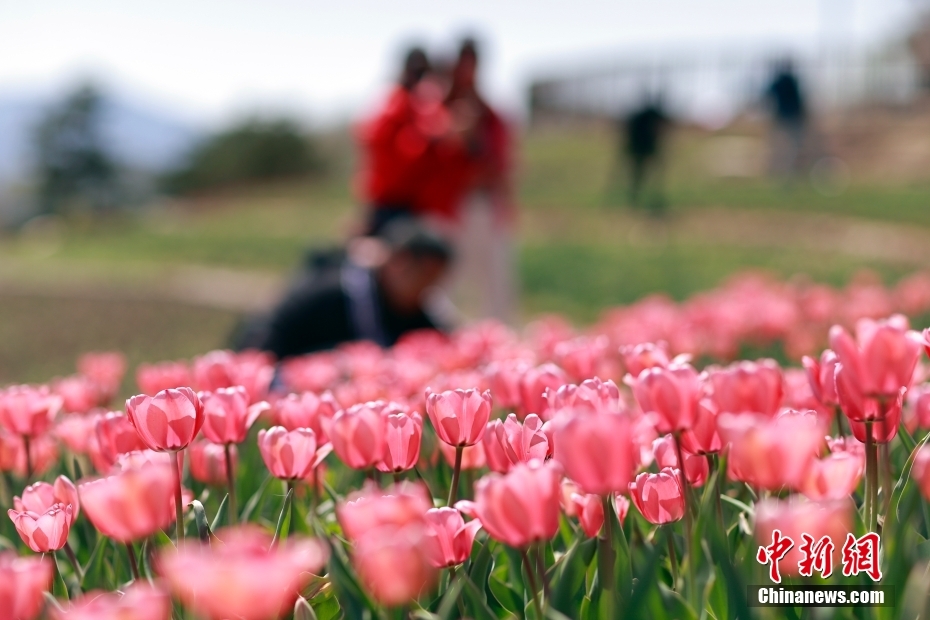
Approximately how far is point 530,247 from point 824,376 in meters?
13.8

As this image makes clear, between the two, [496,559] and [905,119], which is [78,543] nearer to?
[496,559]

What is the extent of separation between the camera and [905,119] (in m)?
27.4

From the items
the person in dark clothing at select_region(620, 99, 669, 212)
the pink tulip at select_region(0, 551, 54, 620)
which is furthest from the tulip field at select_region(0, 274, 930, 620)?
the person in dark clothing at select_region(620, 99, 669, 212)

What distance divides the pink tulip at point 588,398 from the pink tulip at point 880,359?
275 millimetres

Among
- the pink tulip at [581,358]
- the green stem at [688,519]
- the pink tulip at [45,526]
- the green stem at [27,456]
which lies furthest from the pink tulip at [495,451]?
the green stem at [27,456]

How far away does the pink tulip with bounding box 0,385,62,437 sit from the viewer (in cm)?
168

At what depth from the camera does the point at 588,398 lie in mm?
1307

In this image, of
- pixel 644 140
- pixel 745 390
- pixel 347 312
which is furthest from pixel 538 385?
pixel 644 140

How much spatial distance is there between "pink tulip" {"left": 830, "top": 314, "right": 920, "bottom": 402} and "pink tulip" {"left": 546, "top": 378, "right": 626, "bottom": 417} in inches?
10.8

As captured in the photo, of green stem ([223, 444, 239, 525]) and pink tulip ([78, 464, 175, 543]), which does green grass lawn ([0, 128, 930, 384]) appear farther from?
pink tulip ([78, 464, 175, 543])

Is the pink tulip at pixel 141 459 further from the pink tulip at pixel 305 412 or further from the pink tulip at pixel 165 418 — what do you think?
the pink tulip at pixel 305 412

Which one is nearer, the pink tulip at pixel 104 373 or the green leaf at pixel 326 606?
the green leaf at pixel 326 606

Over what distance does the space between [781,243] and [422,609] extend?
44.1 ft

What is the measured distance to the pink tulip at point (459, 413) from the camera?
1.32 metres
